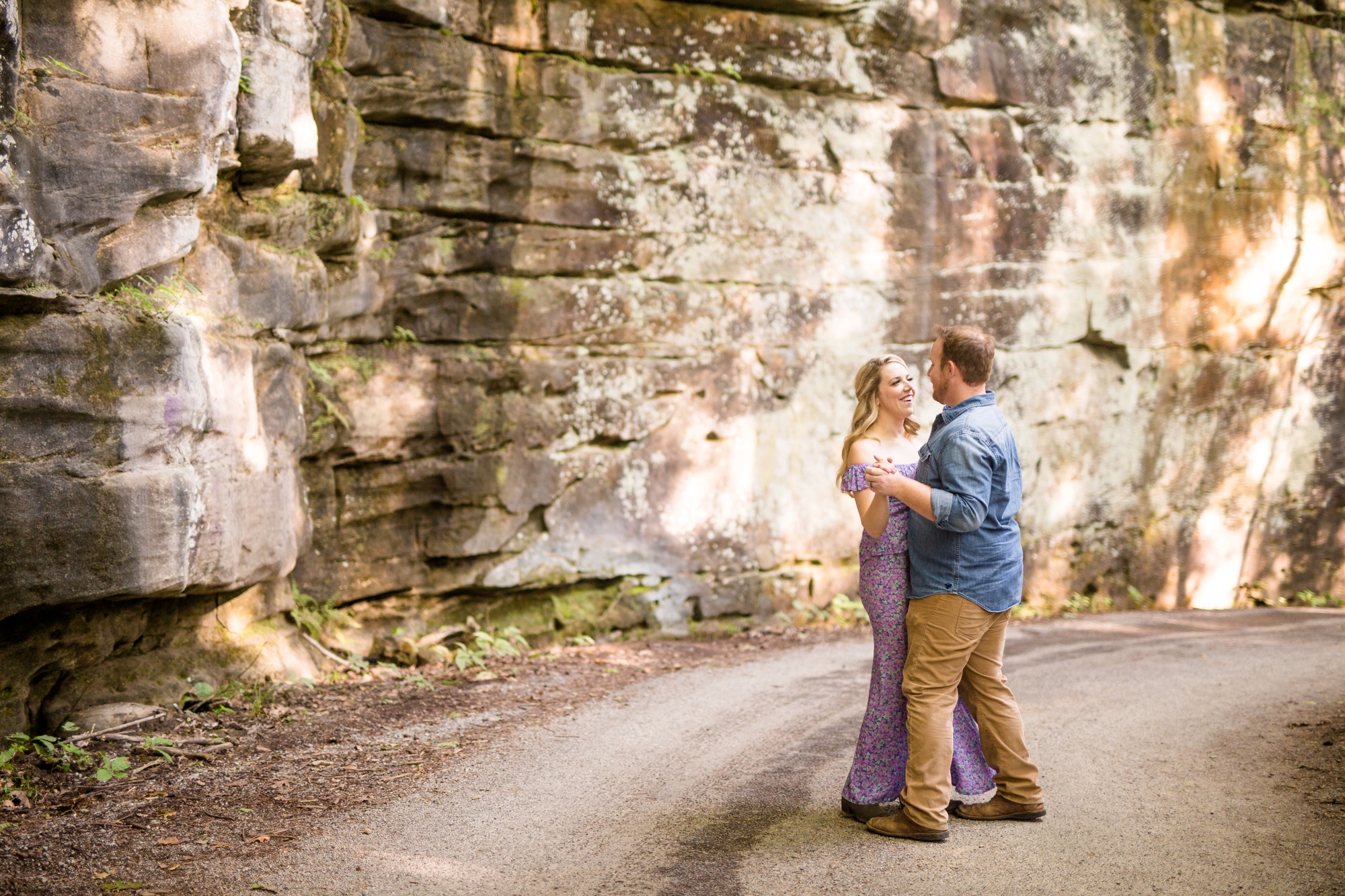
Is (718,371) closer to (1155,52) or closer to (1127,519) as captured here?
(1127,519)

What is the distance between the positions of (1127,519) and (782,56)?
6.13m

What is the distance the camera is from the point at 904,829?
13.7ft

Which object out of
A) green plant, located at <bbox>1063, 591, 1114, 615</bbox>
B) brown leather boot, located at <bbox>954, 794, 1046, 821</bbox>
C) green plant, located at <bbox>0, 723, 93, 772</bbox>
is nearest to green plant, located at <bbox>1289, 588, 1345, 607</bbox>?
green plant, located at <bbox>1063, 591, 1114, 615</bbox>

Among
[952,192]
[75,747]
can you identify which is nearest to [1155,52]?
[952,192]

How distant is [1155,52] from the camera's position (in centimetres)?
1109

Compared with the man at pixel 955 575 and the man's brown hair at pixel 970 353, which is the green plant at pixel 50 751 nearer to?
the man at pixel 955 575

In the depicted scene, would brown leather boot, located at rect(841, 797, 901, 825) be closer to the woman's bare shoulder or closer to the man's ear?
the woman's bare shoulder

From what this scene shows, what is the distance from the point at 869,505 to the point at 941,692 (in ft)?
2.66

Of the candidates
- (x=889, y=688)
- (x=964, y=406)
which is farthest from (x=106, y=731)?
(x=964, y=406)

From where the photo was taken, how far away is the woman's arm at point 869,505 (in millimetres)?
4273

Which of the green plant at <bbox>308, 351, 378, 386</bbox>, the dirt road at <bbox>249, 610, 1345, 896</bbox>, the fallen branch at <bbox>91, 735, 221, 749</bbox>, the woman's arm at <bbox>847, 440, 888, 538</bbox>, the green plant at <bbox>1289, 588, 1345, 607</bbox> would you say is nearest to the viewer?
the dirt road at <bbox>249, 610, 1345, 896</bbox>

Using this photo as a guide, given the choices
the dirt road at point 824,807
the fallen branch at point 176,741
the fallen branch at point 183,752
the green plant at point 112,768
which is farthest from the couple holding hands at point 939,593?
the green plant at point 112,768

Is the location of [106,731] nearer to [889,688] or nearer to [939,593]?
[889,688]

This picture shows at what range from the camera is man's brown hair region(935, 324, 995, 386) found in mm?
4250
